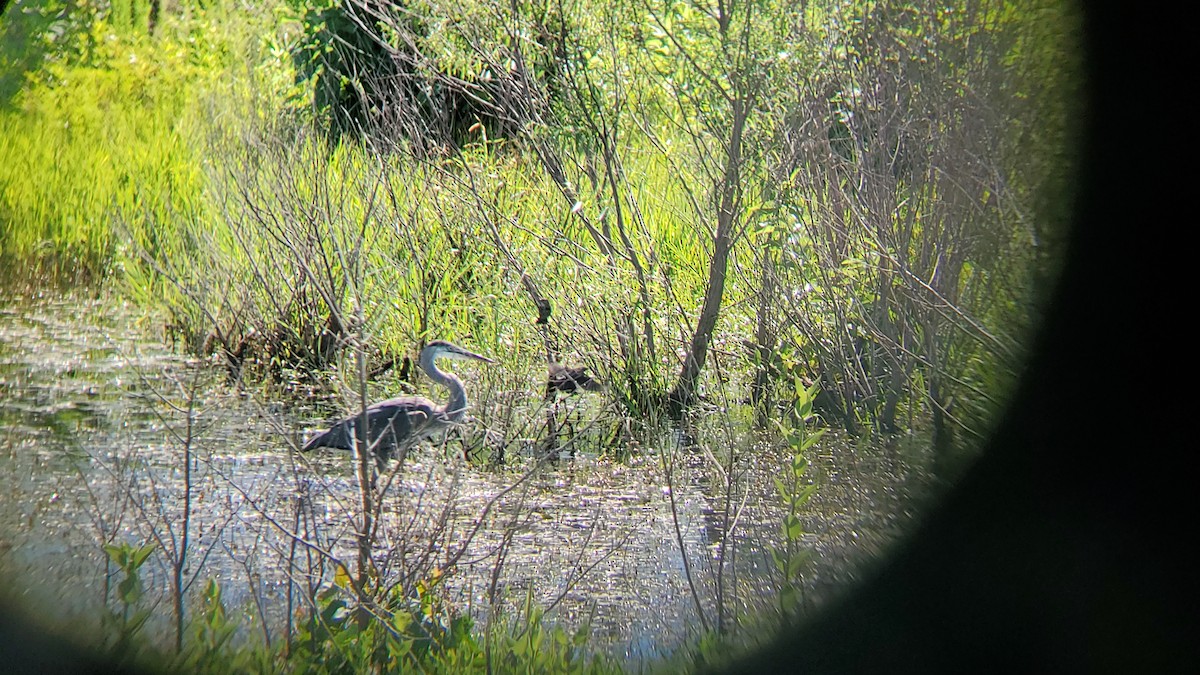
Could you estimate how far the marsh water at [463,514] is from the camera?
3770mm

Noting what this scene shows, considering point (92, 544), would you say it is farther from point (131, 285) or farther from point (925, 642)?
point (131, 285)

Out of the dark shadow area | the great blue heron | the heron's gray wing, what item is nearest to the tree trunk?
the great blue heron

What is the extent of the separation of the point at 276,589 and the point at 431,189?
105 inches

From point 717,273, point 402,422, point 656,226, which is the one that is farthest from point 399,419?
point 656,226

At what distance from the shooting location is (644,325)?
229 inches

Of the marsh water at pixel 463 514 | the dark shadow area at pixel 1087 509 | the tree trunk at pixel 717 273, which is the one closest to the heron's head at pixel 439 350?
the marsh water at pixel 463 514

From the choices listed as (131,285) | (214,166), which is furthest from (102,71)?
(214,166)

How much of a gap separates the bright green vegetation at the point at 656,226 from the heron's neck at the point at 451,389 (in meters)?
0.28

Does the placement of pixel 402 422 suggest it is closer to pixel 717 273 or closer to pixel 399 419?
pixel 399 419

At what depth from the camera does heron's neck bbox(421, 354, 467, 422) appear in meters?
5.36

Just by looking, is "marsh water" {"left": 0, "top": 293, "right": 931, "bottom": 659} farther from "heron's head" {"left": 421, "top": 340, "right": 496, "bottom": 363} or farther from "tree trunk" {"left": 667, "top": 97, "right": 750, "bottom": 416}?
"heron's head" {"left": 421, "top": 340, "right": 496, "bottom": 363}

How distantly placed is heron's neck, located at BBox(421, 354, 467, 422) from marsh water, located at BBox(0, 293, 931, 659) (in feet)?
0.32

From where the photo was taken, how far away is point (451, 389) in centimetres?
558

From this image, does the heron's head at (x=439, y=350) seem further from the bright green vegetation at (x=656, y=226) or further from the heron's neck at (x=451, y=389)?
the bright green vegetation at (x=656, y=226)
